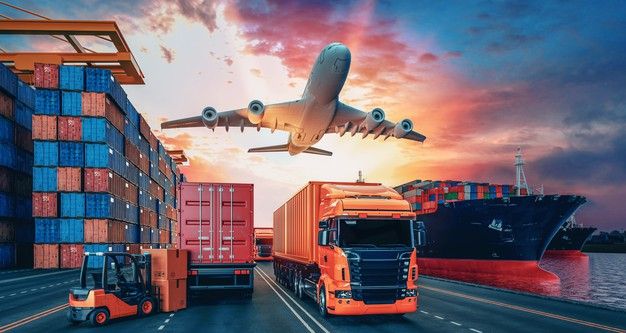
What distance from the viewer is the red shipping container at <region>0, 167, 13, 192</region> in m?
51.1

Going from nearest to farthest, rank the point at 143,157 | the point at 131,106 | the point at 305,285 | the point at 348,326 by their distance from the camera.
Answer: the point at 348,326 < the point at 305,285 < the point at 131,106 < the point at 143,157

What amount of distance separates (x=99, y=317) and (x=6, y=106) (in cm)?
4707

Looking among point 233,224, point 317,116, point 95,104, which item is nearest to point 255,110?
point 317,116

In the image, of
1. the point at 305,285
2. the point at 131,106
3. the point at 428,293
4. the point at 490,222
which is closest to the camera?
the point at 305,285

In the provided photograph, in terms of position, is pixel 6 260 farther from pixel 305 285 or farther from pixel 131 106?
pixel 305 285

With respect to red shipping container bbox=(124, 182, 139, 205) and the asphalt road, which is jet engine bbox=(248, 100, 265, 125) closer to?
the asphalt road

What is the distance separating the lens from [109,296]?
49.3 ft

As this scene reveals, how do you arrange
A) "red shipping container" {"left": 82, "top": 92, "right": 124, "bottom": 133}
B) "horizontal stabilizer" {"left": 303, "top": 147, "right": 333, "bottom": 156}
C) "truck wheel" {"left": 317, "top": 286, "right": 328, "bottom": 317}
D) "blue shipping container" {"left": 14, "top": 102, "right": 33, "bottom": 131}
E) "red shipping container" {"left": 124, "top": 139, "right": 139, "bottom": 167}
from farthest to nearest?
"red shipping container" {"left": 124, "top": 139, "right": 139, "bottom": 167}, "blue shipping container" {"left": 14, "top": 102, "right": 33, "bottom": 131}, "red shipping container" {"left": 82, "top": 92, "right": 124, "bottom": 133}, "horizontal stabilizer" {"left": 303, "top": 147, "right": 333, "bottom": 156}, "truck wheel" {"left": 317, "top": 286, "right": 328, "bottom": 317}

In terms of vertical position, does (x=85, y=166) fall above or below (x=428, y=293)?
above

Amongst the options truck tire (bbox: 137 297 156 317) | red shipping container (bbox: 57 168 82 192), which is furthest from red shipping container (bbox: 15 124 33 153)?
truck tire (bbox: 137 297 156 317)

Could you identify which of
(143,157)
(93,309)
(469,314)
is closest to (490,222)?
(469,314)

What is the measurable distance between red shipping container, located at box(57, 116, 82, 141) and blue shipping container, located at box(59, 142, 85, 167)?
2.10ft

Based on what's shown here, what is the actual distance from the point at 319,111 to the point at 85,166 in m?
30.4

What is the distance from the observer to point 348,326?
14297 millimetres
